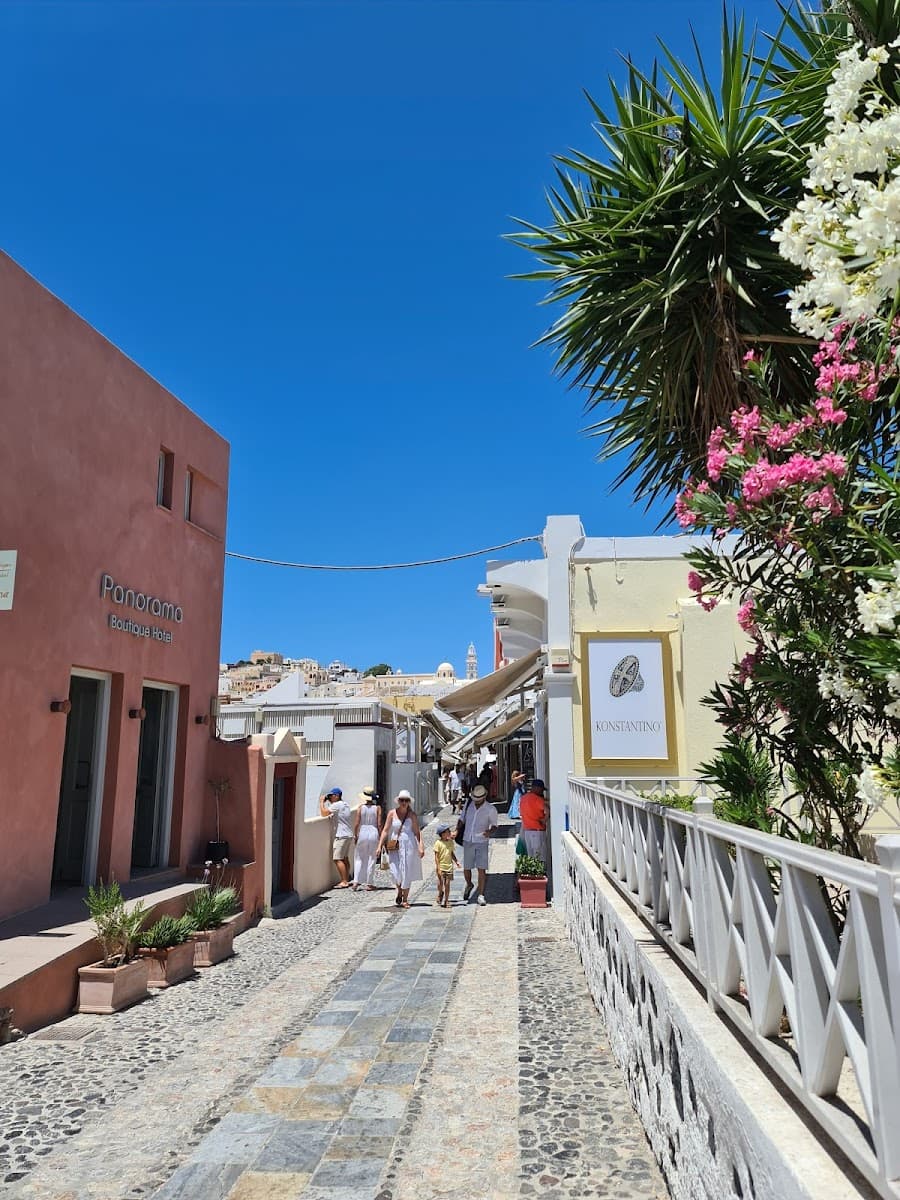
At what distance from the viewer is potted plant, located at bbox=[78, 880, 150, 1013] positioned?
6.63 meters

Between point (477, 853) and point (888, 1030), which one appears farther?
point (477, 853)

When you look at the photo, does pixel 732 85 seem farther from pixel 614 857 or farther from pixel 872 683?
pixel 614 857

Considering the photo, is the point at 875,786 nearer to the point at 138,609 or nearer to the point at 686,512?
the point at 686,512

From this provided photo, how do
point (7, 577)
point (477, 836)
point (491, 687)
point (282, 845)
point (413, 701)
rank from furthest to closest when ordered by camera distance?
point (413, 701) → point (491, 687) → point (282, 845) → point (477, 836) → point (7, 577)

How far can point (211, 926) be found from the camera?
8.55 m

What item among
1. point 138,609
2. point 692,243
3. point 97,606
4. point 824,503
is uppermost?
point 692,243

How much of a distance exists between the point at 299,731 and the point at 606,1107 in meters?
16.9

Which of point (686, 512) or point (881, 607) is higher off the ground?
point (686, 512)

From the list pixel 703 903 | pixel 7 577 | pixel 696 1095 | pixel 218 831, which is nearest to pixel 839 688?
pixel 703 903

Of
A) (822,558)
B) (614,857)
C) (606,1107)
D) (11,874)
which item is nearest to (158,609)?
(11,874)

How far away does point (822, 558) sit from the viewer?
12.3 ft

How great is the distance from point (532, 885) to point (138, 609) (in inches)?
251

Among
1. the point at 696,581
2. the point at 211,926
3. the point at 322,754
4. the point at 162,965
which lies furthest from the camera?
the point at 322,754

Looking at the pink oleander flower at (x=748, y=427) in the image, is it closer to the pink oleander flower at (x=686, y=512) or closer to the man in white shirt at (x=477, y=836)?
the pink oleander flower at (x=686, y=512)
